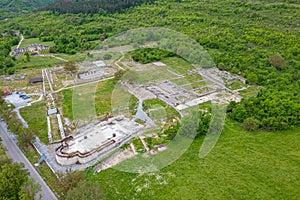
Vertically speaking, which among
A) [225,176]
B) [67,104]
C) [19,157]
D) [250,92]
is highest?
[225,176]

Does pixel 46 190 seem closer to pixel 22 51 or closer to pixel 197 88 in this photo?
pixel 197 88

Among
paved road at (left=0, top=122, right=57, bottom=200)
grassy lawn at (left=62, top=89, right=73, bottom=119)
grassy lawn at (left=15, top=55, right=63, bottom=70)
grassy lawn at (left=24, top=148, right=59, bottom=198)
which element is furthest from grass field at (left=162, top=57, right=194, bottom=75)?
paved road at (left=0, top=122, right=57, bottom=200)

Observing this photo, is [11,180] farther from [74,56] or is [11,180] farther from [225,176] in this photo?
[74,56]

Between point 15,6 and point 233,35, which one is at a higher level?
point 233,35

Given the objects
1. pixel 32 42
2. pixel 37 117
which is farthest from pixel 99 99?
pixel 32 42

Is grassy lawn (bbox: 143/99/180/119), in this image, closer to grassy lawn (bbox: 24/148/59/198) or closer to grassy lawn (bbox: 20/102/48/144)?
grassy lawn (bbox: 20/102/48/144)

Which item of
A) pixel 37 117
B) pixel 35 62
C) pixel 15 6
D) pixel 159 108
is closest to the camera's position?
pixel 37 117

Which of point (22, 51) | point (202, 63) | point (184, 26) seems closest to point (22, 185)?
point (202, 63)
